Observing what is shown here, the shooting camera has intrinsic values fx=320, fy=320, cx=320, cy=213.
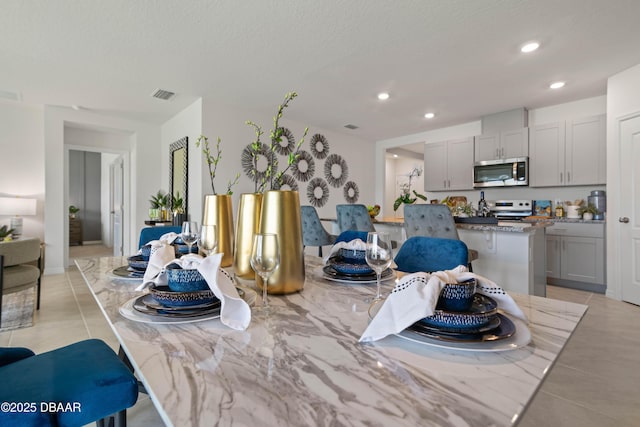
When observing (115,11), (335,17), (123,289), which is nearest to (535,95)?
(335,17)

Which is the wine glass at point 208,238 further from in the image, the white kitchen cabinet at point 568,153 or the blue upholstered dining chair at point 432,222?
the white kitchen cabinet at point 568,153

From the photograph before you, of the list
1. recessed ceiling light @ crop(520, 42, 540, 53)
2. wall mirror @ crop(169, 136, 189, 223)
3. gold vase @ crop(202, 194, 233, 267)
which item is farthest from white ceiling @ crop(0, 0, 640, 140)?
gold vase @ crop(202, 194, 233, 267)

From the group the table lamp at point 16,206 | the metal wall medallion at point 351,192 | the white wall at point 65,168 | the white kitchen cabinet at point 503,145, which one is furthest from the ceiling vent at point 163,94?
the white kitchen cabinet at point 503,145

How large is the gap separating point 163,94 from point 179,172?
1222mm

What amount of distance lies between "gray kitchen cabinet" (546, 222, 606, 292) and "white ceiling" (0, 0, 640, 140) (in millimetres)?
1705

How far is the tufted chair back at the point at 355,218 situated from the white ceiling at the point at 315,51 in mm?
1413

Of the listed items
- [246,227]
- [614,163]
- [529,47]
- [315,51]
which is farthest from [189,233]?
[614,163]

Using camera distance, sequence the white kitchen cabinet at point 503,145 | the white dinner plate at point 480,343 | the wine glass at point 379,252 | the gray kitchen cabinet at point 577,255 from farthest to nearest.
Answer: the white kitchen cabinet at point 503,145
the gray kitchen cabinet at point 577,255
the wine glass at point 379,252
the white dinner plate at point 480,343

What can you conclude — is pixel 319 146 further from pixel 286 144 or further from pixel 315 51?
pixel 315 51

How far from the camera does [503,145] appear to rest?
4684mm

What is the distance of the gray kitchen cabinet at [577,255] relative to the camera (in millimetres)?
3785

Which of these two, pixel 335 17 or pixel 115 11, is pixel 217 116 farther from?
pixel 335 17

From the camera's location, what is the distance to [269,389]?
488 mm

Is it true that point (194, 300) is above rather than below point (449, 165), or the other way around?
below
